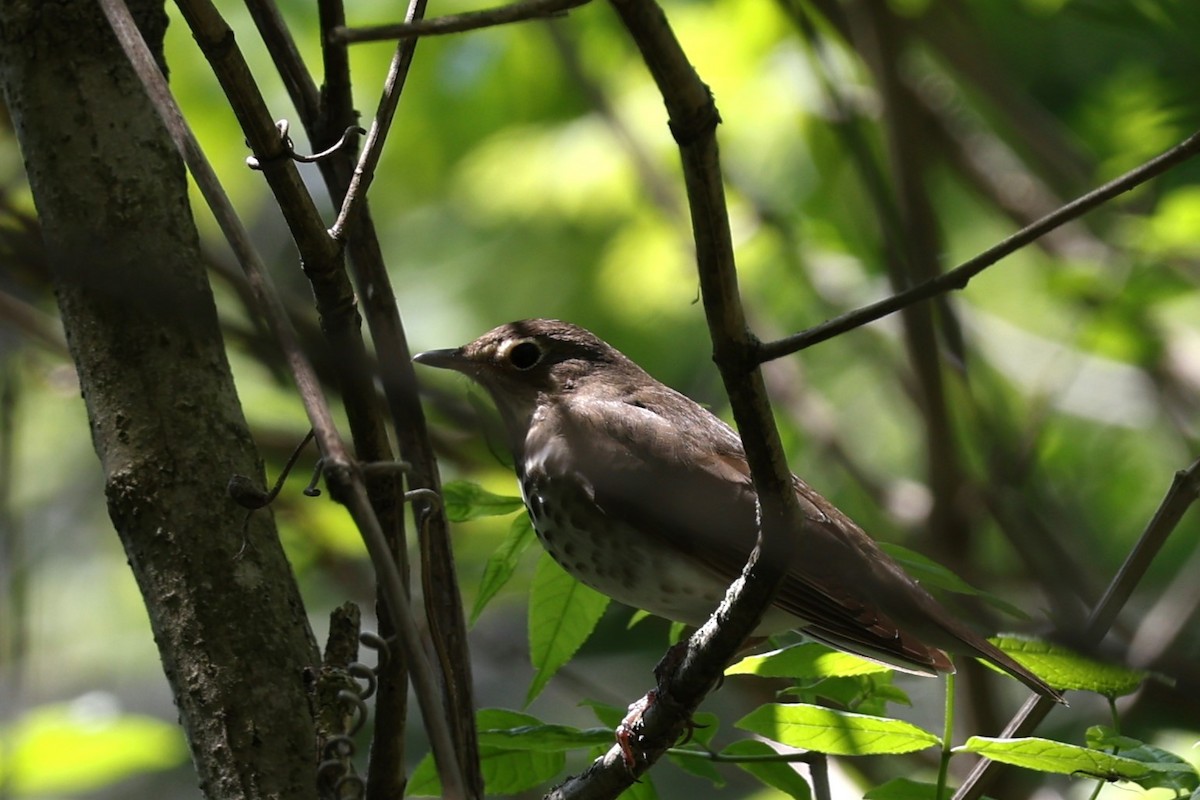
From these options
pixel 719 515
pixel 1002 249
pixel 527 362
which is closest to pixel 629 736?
pixel 719 515

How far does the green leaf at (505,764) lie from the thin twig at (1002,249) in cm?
→ 100

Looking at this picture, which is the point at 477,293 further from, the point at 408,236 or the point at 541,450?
the point at 541,450

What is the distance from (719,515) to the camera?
9.66ft

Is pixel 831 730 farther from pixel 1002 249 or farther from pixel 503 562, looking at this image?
pixel 1002 249

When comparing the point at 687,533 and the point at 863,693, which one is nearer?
the point at 863,693

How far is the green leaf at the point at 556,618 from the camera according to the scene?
7.96ft

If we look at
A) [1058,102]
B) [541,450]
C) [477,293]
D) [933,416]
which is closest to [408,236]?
[477,293]

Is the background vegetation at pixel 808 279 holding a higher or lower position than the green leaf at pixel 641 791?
higher

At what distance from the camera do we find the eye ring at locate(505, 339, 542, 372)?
12.5 feet

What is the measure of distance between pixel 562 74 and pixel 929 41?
1.79 meters

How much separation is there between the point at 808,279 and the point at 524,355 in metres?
2.01

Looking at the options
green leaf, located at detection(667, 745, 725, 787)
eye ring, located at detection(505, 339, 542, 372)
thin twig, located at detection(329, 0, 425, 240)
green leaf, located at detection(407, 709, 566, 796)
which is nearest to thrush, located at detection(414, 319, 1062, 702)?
eye ring, located at detection(505, 339, 542, 372)

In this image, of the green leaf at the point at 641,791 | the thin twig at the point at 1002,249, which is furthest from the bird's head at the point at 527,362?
the thin twig at the point at 1002,249

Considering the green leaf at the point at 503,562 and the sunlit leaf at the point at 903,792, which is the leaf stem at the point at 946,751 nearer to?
the sunlit leaf at the point at 903,792
